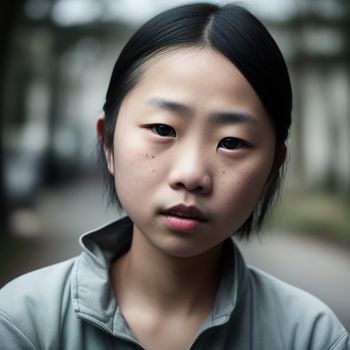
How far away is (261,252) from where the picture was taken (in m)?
9.33

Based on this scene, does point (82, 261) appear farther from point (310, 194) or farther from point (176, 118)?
point (310, 194)

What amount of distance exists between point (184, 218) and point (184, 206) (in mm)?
39

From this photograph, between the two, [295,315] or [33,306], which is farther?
[295,315]

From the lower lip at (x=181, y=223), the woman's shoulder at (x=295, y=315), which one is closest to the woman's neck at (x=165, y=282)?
the woman's shoulder at (x=295, y=315)

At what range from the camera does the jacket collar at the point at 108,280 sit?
1847mm

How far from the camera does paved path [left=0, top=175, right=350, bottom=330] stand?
23.9 feet

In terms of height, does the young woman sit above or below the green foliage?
above

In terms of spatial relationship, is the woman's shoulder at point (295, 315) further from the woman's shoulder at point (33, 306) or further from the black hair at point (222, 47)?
the woman's shoulder at point (33, 306)

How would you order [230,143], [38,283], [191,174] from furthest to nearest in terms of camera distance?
[38,283]
[230,143]
[191,174]

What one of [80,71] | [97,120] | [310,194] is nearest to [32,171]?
[80,71]

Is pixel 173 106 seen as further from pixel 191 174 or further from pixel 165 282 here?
pixel 165 282

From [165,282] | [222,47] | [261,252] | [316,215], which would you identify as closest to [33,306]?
[165,282]

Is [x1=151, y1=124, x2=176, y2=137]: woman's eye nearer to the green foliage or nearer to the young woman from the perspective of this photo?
the young woman

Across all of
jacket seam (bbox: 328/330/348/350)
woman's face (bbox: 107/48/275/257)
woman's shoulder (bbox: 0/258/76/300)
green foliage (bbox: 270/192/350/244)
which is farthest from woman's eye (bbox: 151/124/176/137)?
green foliage (bbox: 270/192/350/244)
